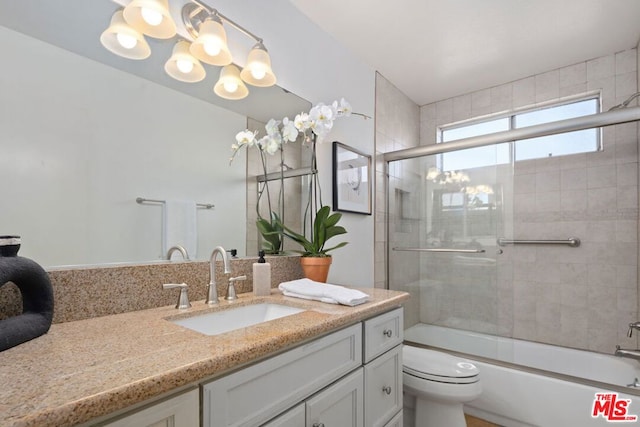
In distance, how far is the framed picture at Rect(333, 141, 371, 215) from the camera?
2016mm

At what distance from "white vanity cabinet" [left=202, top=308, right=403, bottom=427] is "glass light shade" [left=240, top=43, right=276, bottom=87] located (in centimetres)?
114

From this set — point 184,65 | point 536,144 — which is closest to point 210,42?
point 184,65

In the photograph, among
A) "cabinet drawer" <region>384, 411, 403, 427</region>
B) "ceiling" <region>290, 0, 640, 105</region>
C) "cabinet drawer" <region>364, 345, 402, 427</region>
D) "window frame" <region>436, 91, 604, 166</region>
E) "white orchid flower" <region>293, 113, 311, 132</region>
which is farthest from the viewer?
"window frame" <region>436, 91, 604, 166</region>

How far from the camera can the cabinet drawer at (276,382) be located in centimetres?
68

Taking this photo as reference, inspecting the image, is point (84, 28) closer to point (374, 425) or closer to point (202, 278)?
point (202, 278)

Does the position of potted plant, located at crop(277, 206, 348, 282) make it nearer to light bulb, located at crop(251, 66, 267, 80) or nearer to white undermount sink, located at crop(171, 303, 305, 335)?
white undermount sink, located at crop(171, 303, 305, 335)

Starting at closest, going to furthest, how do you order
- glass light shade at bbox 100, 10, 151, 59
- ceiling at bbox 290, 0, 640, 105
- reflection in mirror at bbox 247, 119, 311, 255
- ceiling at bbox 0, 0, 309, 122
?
ceiling at bbox 0, 0, 309, 122 < glass light shade at bbox 100, 10, 151, 59 < reflection in mirror at bbox 247, 119, 311, 255 < ceiling at bbox 290, 0, 640, 105

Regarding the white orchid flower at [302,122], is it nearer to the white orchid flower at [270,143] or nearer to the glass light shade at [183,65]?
the white orchid flower at [270,143]

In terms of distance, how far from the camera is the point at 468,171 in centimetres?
241

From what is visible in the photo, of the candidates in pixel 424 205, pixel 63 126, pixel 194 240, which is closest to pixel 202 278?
pixel 194 240

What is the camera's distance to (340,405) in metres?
1.03

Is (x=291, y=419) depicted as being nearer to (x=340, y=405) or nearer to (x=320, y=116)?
(x=340, y=405)

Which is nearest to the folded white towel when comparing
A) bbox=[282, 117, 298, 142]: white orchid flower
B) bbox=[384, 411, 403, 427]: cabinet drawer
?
bbox=[384, 411, 403, 427]: cabinet drawer

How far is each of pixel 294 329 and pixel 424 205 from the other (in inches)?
79.4
